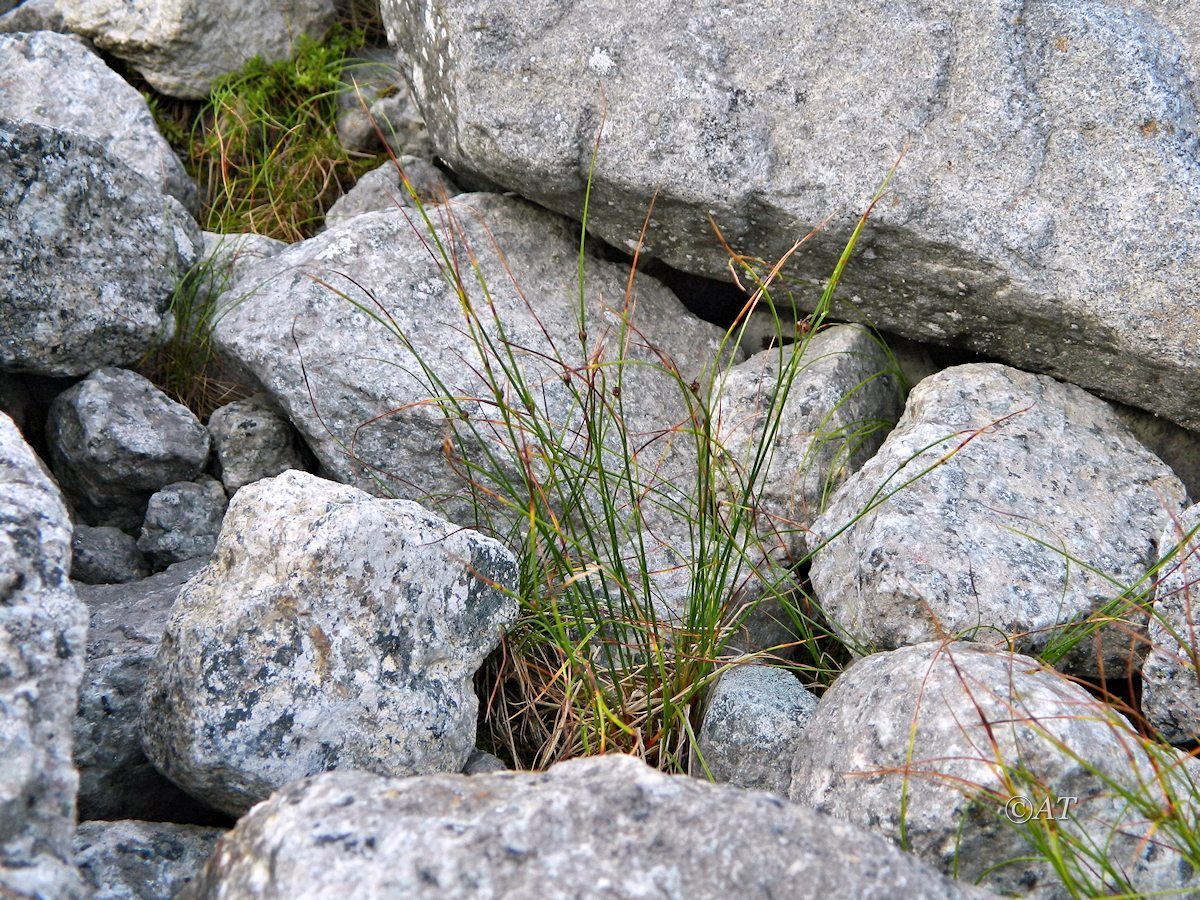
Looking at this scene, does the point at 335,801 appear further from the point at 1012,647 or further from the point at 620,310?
the point at 620,310

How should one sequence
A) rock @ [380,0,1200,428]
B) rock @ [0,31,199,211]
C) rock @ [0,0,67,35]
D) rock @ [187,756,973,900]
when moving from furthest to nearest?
1. rock @ [0,0,67,35]
2. rock @ [0,31,199,211]
3. rock @ [380,0,1200,428]
4. rock @ [187,756,973,900]

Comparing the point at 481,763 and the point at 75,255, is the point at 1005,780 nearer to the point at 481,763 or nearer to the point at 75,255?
the point at 481,763

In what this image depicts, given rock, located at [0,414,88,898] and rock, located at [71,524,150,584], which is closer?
rock, located at [0,414,88,898]

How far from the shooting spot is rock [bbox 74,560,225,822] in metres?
2.10

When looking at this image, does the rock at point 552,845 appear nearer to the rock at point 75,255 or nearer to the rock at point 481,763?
the rock at point 481,763

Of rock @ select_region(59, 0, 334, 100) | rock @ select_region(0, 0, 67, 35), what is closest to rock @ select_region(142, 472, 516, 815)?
rock @ select_region(59, 0, 334, 100)

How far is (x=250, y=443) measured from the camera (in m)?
2.89

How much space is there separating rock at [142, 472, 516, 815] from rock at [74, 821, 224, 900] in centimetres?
10

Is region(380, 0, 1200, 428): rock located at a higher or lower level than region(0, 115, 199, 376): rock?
higher

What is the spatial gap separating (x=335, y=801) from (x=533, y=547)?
3.11 feet

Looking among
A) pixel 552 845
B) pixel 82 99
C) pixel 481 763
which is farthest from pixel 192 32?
pixel 552 845

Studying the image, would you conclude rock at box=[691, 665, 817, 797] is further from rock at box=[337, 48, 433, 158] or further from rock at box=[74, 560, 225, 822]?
rock at box=[337, 48, 433, 158]

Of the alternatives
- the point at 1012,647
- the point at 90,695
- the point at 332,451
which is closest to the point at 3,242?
the point at 332,451

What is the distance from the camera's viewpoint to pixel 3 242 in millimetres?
2576
